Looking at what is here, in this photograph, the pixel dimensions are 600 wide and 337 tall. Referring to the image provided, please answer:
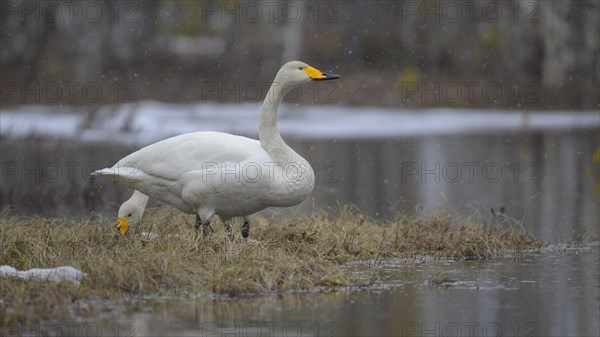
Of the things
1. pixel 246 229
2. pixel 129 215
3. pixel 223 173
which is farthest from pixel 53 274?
pixel 246 229

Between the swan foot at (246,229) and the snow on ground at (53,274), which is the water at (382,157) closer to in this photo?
the swan foot at (246,229)

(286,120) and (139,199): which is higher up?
(286,120)

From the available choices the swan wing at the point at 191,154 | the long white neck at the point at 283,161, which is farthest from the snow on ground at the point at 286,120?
the long white neck at the point at 283,161

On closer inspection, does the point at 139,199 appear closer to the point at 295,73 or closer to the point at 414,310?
the point at 295,73

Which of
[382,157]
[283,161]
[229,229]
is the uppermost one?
[382,157]

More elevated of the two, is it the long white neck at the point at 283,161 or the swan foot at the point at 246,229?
the long white neck at the point at 283,161

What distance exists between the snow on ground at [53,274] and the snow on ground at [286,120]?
57.5 feet

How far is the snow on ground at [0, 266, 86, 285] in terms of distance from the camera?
827cm

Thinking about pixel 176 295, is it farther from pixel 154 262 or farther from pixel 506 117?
pixel 506 117

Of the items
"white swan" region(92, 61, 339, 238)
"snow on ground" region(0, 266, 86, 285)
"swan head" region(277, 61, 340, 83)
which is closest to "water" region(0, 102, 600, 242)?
"white swan" region(92, 61, 339, 238)

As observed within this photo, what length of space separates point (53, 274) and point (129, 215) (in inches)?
90.4

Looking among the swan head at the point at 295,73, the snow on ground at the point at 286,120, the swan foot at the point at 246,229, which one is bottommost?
the swan foot at the point at 246,229

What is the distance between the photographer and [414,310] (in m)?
8.00

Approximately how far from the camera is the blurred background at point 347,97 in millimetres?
17141
